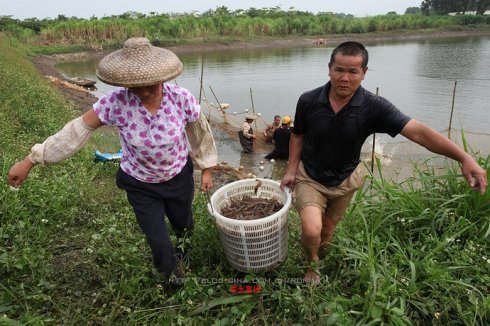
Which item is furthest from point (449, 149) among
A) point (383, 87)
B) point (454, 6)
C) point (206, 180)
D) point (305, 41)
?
point (454, 6)

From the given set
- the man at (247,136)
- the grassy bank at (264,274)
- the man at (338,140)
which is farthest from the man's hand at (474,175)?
the man at (247,136)

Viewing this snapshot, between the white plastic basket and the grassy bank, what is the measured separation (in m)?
0.12

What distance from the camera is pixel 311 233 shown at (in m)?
2.37

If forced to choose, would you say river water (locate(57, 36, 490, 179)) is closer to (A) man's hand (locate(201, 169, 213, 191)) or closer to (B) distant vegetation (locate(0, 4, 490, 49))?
(A) man's hand (locate(201, 169, 213, 191))

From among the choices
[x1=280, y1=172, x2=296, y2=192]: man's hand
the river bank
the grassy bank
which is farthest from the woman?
the river bank

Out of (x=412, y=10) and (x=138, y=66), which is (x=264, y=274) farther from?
(x=412, y=10)

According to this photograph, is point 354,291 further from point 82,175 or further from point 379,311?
point 82,175

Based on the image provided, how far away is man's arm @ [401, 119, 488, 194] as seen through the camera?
2135mm

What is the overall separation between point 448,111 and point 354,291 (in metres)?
11.8

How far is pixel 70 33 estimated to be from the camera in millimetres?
34875

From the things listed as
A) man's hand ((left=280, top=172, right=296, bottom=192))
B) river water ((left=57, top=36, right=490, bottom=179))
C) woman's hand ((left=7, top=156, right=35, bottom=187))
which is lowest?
river water ((left=57, top=36, right=490, bottom=179))

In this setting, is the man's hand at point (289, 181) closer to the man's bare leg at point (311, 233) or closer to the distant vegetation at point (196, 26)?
the man's bare leg at point (311, 233)

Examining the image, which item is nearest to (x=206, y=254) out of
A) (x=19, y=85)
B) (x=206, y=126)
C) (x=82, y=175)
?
(x=206, y=126)

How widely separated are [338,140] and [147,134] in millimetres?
1170
